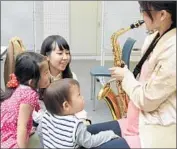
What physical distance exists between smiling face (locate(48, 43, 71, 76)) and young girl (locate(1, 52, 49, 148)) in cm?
50

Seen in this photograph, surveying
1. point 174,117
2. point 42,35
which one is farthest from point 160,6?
point 42,35

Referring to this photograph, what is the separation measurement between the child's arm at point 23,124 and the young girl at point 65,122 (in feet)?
0.25

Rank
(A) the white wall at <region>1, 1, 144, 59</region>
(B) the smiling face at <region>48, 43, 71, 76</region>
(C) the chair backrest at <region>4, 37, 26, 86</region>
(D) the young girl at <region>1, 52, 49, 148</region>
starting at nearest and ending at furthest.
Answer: (D) the young girl at <region>1, 52, 49, 148</region>
(C) the chair backrest at <region>4, 37, 26, 86</region>
(B) the smiling face at <region>48, 43, 71, 76</region>
(A) the white wall at <region>1, 1, 144, 59</region>

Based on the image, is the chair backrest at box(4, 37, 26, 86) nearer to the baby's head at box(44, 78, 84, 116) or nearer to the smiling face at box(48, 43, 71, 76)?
the smiling face at box(48, 43, 71, 76)

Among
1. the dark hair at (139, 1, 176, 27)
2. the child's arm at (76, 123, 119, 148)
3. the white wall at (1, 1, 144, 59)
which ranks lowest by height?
the child's arm at (76, 123, 119, 148)

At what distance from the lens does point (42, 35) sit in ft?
16.0

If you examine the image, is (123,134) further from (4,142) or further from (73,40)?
(73,40)

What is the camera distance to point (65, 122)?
1.20 metres

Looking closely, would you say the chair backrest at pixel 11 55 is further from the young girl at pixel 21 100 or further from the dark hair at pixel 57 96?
the dark hair at pixel 57 96

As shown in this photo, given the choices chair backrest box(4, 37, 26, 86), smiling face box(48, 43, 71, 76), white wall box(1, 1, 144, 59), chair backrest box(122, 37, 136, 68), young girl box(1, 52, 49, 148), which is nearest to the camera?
young girl box(1, 52, 49, 148)

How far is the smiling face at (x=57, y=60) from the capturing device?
1.91 m

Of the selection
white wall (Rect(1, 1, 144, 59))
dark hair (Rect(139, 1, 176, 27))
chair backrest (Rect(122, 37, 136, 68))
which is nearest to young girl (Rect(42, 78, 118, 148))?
dark hair (Rect(139, 1, 176, 27))

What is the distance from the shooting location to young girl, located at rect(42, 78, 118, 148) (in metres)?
1.20

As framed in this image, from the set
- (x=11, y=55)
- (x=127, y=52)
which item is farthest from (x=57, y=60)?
(x=127, y=52)
